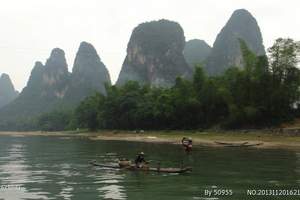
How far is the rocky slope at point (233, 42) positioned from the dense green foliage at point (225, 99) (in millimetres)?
91222

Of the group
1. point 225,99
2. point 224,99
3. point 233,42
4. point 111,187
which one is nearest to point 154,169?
point 111,187

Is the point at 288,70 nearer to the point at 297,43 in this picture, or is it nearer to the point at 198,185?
the point at 297,43

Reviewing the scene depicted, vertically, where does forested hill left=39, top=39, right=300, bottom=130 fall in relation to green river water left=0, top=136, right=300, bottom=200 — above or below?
above

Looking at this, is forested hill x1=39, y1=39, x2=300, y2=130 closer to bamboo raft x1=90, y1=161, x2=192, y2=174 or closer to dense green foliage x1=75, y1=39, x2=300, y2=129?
dense green foliage x1=75, y1=39, x2=300, y2=129

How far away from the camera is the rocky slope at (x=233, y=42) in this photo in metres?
188

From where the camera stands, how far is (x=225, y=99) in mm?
73375

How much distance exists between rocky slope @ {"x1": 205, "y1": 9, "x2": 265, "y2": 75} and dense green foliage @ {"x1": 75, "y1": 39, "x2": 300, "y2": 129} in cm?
9122

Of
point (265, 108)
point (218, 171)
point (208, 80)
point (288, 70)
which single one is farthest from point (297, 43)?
point (218, 171)

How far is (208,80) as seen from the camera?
261ft

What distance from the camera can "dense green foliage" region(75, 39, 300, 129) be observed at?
68.6 meters

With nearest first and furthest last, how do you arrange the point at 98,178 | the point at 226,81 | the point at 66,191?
the point at 66,191
the point at 98,178
the point at 226,81

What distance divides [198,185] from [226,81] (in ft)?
184

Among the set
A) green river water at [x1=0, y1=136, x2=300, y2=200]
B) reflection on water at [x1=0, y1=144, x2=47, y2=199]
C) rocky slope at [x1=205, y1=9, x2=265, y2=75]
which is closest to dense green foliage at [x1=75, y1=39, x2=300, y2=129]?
green river water at [x1=0, y1=136, x2=300, y2=200]

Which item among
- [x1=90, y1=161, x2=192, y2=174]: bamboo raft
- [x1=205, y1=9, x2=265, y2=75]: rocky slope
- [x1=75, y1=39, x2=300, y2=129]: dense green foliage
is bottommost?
[x1=90, y1=161, x2=192, y2=174]: bamboo raft
